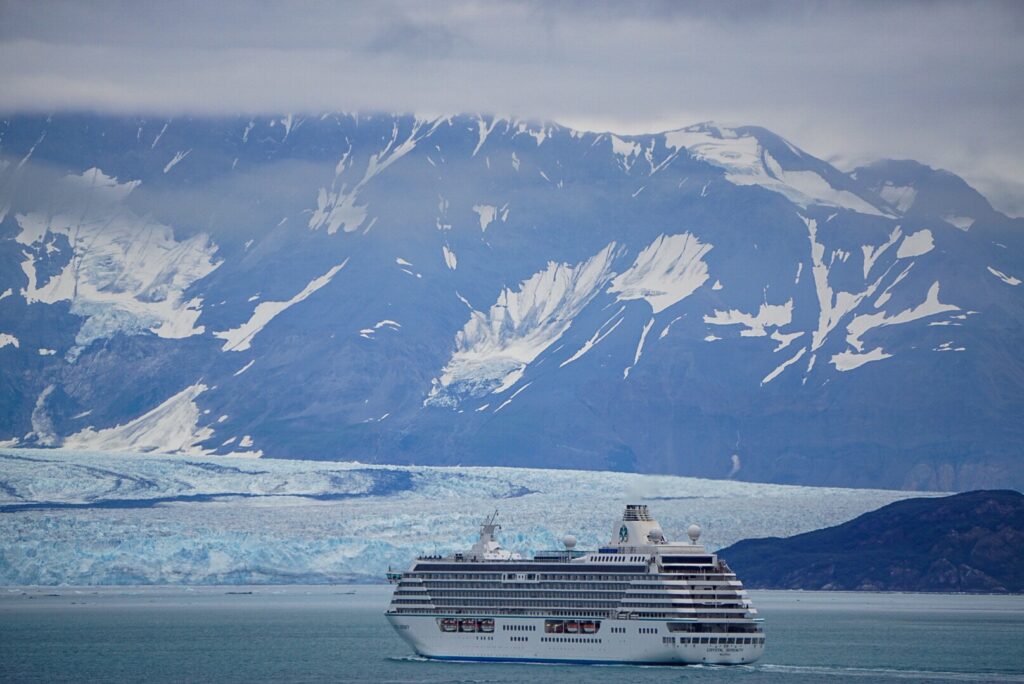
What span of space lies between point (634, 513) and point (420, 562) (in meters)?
11.9

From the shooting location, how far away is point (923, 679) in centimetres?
11931

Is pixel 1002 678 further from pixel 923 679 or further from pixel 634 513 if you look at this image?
pixel 634 513

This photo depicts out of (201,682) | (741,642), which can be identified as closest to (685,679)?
(741,642)

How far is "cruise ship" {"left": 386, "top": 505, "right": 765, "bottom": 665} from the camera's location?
117m

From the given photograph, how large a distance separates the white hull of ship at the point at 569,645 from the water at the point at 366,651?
76 centimetres

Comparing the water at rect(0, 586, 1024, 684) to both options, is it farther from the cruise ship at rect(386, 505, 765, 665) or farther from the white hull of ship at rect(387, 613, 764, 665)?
the cruise ship at rect(386, 505, 765, 665)

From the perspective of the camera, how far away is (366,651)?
5433 inches

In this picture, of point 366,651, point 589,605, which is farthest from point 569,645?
point 366,651

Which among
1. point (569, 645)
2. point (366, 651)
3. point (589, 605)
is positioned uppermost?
point (589, 605)

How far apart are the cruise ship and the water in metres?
1.17

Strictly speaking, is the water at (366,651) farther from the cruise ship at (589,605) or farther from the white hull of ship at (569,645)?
the cruise ship at (589,605)

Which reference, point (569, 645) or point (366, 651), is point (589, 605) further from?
point (366, 651)

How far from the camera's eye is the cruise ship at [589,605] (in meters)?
117

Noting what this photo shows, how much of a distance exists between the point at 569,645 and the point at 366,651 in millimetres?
20907
